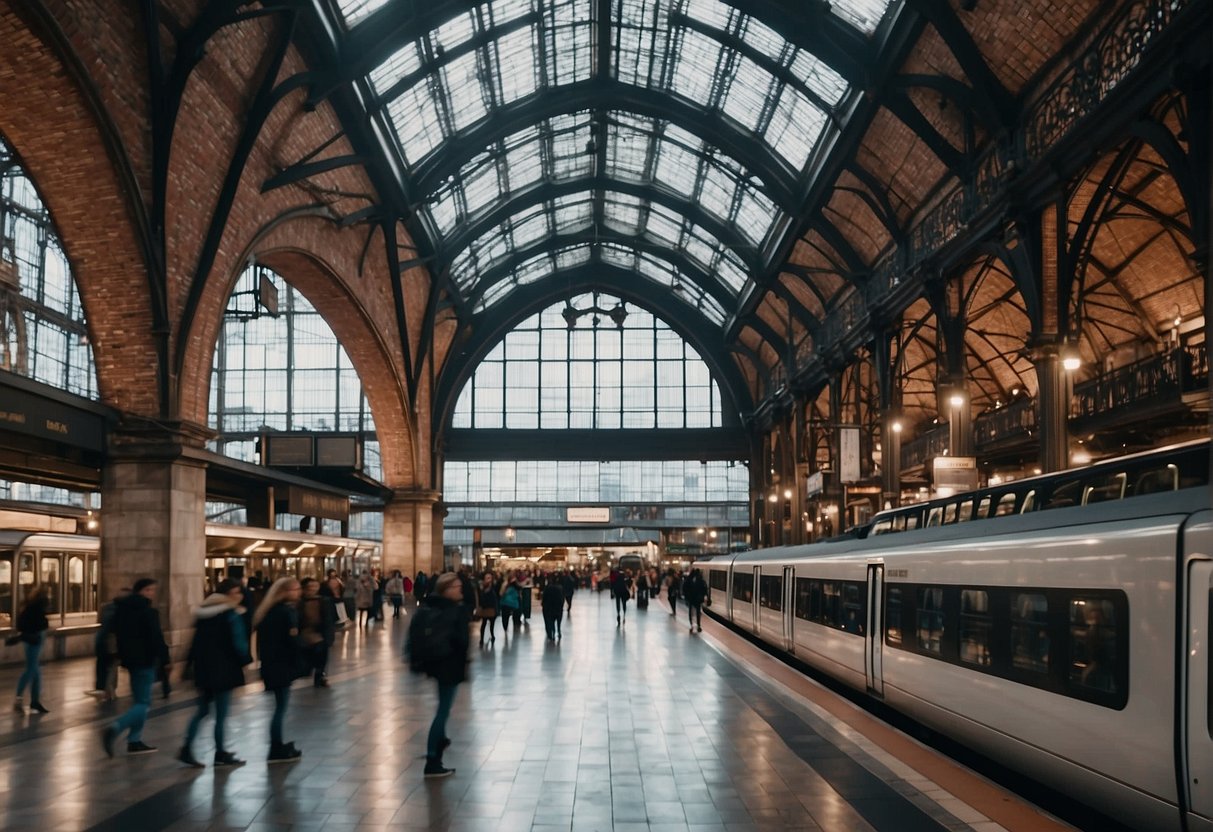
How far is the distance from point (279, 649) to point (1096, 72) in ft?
49.3

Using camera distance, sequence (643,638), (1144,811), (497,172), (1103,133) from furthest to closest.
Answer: (497,172) < (643,638) < (1103,133) < (1144,811)

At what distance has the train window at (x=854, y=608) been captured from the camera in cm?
1395

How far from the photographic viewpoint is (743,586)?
28406 mm

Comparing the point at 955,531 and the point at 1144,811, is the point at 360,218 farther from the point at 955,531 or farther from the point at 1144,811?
the point at 1144,811

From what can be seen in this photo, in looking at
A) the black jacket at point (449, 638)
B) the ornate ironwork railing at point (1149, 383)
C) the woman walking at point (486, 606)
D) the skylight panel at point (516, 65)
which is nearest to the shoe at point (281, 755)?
the black jacket at point (449, 638)

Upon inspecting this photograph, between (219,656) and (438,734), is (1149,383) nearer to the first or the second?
(438,734)

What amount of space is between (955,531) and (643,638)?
13.4 m

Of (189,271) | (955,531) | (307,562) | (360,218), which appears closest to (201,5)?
(189,271)

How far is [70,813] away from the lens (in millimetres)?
7363

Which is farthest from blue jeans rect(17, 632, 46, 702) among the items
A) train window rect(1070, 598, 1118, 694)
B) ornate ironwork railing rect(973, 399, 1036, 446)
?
ornate ironwork railing rect(973, 399, 1036, 446)

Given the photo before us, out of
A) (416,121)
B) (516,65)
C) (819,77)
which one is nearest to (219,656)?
(819,77)

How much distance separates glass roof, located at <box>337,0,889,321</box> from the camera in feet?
91.8

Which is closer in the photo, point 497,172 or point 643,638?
point 643,638

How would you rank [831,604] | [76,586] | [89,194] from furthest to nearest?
1. [76,586]
2. [89,194]
3. [831,604]
